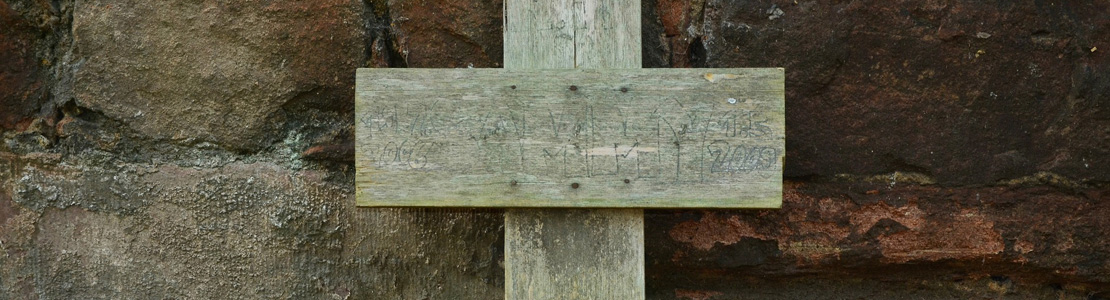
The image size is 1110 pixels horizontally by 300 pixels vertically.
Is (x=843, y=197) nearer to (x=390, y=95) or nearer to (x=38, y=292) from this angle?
(x=390, y=95)

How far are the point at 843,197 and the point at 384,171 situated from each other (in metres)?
0.77

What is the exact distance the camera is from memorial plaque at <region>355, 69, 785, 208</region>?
1465 mm

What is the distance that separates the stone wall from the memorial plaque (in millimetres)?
202

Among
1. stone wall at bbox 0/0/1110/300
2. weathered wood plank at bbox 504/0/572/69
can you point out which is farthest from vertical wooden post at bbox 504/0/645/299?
stone wall at bbox 0/0/1110/300

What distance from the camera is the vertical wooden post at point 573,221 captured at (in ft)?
4.93

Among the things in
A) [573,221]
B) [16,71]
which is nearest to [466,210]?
[573,221]

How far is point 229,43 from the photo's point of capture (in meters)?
1.68

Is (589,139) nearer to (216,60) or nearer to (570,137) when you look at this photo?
(570,137)

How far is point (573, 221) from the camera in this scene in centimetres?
152

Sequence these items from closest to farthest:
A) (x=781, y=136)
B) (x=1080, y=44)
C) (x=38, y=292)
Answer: (x=781, y=136), (x=1080, y=44), (x=38, y=292)

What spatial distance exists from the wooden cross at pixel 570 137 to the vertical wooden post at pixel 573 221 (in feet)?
0.11

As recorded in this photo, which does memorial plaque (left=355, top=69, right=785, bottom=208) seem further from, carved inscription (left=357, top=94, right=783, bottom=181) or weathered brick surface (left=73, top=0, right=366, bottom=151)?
weathered brick surface (left=73, top=0, right=366, bottom=151)

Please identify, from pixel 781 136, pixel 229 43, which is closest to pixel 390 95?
pixel 229 43

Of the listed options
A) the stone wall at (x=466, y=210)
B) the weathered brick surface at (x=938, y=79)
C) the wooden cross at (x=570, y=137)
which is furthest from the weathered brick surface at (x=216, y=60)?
the weathered brick surface at (x=938, y=79)
